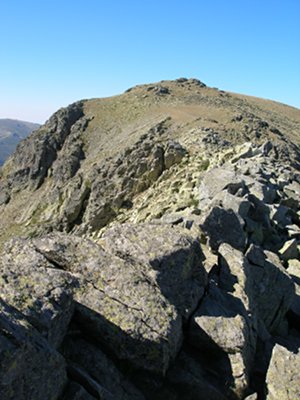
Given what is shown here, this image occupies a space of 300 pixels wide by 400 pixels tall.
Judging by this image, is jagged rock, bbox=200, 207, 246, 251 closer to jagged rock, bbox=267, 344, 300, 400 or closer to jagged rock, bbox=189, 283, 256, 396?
jagged rock, bbox=189, 283, 256, 396

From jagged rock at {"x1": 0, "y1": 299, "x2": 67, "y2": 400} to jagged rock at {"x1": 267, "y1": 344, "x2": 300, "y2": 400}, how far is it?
5501 millimetres

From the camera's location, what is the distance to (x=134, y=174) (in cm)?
5503

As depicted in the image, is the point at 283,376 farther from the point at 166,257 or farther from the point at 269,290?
the point at 269,290

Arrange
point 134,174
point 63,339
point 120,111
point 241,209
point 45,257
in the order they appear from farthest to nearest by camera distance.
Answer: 1. point 120,111
2. point 134,174
3. point 241,209
4. point 45,257
5. point 63,339

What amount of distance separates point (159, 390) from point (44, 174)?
8204 centimetres

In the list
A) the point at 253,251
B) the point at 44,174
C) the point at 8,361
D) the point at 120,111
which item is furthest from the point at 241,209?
the point at 120,111

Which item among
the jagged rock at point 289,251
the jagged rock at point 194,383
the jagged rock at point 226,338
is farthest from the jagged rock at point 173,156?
the jagged rock at point 194,383

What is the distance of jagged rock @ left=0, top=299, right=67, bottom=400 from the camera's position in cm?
688

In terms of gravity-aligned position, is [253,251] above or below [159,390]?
above

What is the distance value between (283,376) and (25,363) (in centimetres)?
681

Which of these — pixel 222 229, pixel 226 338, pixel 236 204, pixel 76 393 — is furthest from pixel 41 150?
pixel 76 393

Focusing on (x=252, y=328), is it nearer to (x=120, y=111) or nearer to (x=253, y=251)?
(x=253, y=251)

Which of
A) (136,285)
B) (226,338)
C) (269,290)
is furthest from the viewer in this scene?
(269,290)

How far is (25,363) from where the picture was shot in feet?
23.6
